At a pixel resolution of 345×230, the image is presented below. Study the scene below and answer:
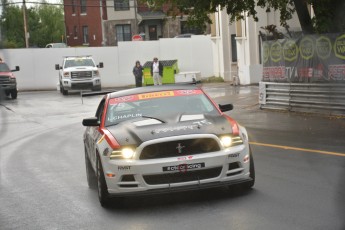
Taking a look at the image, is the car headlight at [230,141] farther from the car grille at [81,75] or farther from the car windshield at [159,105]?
the car grille at [81,75]

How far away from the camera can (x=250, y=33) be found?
3288cm

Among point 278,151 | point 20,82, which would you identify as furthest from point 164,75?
point 278,151

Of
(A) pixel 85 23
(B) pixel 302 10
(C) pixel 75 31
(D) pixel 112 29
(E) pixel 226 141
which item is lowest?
(E) pixel 226 141

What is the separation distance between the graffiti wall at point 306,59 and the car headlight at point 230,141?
9.76m

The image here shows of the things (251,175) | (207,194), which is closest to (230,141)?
(251,175)

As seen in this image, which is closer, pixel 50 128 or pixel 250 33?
pixel 50 128

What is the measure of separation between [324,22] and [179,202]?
11389 millimetres

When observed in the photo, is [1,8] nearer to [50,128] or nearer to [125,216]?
[125,216]

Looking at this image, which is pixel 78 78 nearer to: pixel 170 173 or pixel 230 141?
pixel 230 141

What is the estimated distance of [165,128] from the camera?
7.27m

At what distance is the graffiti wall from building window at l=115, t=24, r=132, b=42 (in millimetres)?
44190

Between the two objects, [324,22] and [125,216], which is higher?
[324,22]

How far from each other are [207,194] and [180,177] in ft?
2.75

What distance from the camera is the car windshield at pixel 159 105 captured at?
822cm
